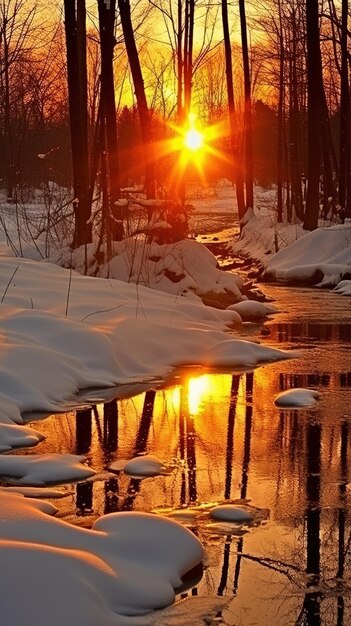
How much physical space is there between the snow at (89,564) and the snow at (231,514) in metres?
0.42

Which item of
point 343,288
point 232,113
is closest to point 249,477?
point 343,288

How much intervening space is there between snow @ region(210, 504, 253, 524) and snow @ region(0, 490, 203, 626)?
423mm

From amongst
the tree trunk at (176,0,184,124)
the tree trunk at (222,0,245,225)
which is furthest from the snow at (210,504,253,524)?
the tree trunk at (176,0,184,124)

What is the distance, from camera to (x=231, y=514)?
3.97 m

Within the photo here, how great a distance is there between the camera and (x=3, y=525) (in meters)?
3.35

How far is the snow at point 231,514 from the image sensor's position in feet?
12.9

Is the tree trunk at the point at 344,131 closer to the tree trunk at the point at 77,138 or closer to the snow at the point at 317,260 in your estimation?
the snow at the point at 317,260

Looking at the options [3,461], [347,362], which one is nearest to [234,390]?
[347,362]

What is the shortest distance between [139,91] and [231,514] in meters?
13.0

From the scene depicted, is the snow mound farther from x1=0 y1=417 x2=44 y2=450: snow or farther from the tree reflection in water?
x1=0 y1=417 x2=44 y2=450: snow

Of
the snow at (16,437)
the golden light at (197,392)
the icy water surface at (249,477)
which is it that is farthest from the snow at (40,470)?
the golden light at (197,392)

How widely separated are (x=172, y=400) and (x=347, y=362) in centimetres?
213

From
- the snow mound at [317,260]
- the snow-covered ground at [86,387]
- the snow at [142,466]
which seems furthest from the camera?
the snow mound at [317,260]

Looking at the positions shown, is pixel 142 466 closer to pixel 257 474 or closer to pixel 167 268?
pixel 257 474
